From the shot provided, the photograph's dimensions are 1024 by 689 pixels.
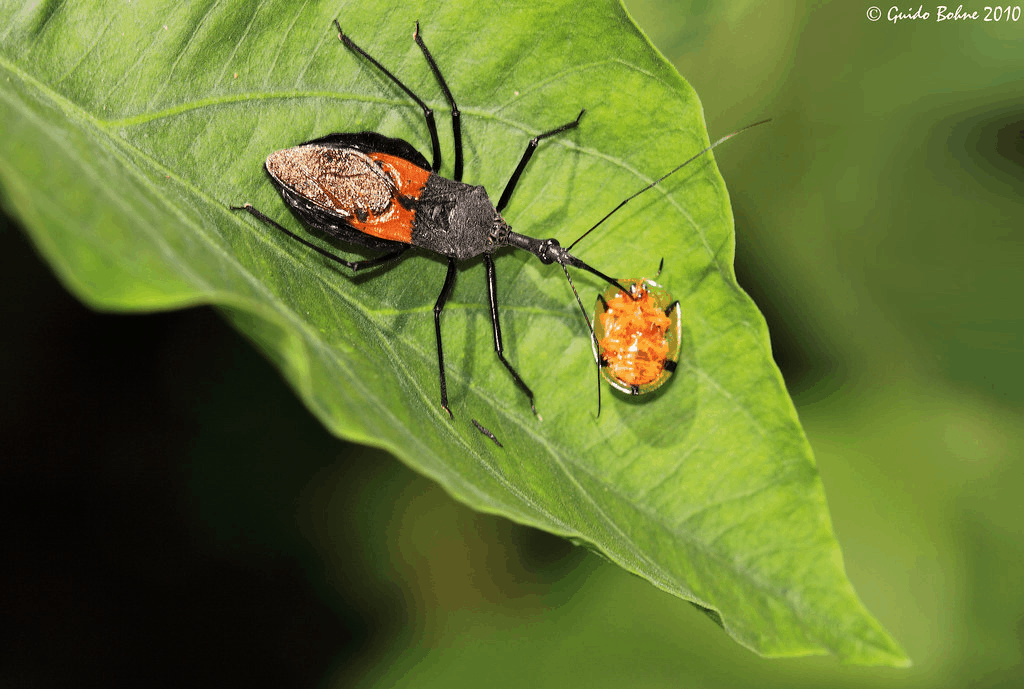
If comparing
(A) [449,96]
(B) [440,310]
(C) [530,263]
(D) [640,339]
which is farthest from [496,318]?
(A) [449,96]

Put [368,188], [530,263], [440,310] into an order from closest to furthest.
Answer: [440,310]
[530,263]
[368,188]

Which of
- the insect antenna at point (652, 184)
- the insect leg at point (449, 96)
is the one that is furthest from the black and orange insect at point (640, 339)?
the insect leg at point (449, 96)

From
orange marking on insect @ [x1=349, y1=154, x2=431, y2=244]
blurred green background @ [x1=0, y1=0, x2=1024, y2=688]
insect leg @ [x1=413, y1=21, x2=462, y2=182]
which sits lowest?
blurred green background @ [x1=0, y1=0, x2=1024, y2=688]

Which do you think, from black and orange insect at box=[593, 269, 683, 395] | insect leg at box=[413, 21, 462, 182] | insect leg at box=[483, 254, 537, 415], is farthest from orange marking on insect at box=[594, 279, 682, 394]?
insect leg at box=[413, 21, 462, 182]

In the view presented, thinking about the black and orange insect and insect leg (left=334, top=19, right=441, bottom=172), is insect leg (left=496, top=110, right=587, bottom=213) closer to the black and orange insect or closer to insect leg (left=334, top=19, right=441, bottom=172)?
insect leg (left=334, top=19, right=441, bottom=172)

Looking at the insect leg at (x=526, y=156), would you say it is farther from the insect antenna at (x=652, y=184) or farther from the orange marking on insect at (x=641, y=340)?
the orange marking on insect at (x=641, y=340)

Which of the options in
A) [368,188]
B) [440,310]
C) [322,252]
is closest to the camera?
[322,252]

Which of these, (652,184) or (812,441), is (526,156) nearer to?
(652,184)
